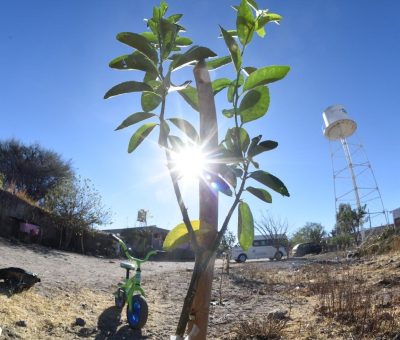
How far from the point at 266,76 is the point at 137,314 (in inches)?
188

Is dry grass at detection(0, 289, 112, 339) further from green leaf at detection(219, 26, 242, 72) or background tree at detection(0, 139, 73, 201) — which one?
background tree at detection(0, 139, 73, 201)

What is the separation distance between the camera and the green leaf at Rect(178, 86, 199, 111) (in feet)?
3.23

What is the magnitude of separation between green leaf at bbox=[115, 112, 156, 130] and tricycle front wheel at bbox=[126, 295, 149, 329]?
4.62 meters

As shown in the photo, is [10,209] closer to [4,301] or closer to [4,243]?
[4,243]

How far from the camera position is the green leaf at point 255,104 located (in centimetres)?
85

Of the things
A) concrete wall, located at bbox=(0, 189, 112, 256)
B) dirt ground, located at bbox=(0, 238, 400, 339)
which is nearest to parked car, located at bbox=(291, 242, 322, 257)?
concrete wall, located at bbox=(0, 189, 112, 256)

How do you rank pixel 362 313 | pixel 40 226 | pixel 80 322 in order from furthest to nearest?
pixel 40 226 < pixel 80 322 < pixel 362 313

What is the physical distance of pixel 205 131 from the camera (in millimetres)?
808

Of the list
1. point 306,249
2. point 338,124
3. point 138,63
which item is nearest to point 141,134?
point 138,63

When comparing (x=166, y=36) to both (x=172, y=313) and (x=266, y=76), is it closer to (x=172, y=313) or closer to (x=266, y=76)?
(x=266, y=76)

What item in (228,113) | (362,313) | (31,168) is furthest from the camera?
(31,168)

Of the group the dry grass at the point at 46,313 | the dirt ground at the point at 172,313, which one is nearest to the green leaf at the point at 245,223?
the dirt ground at the point at 172,313

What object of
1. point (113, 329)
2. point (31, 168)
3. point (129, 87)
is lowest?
point (113, 329)

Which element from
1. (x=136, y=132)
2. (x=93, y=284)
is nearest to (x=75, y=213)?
(x=93, y=284)
